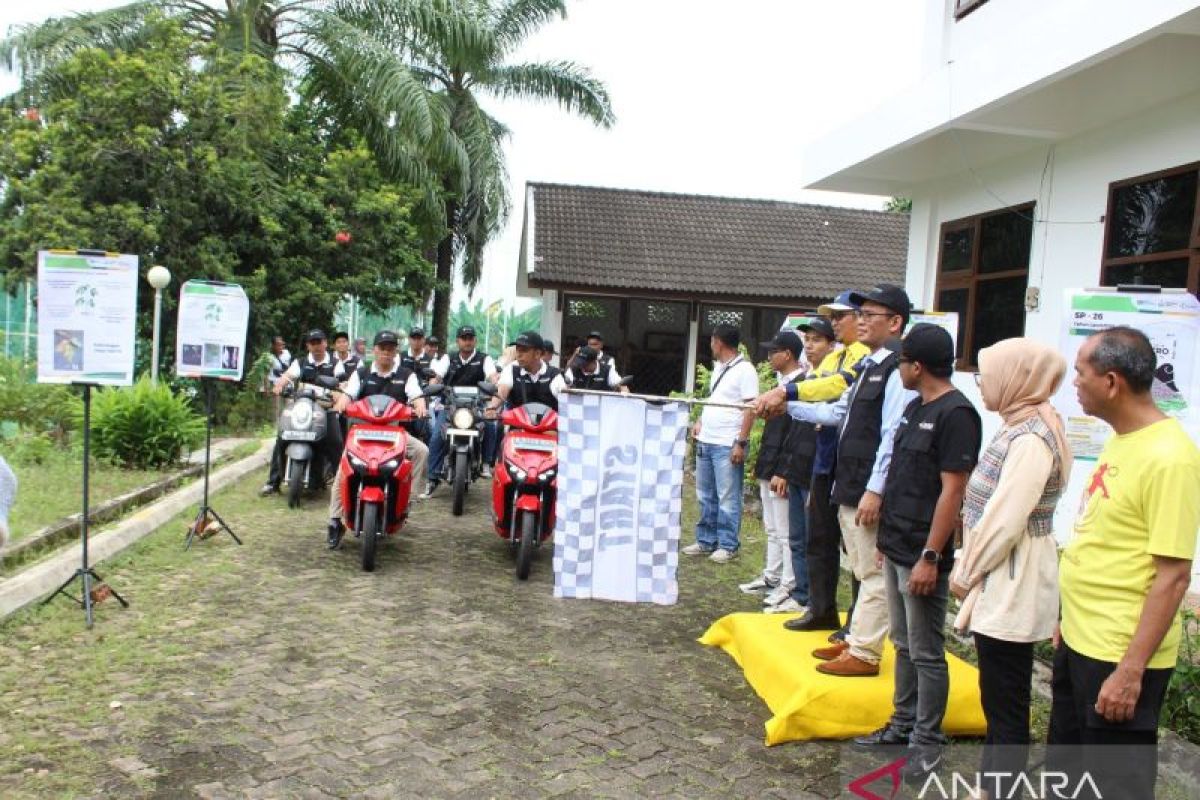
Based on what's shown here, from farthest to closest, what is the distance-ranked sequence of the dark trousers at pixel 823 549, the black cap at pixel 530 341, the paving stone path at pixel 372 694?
1. the black cap at pixel 530 341
2. the dark trousers at pixel 823 549
3. the paving stone path at pixel 372 694

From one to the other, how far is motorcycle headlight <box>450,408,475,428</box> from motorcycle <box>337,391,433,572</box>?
1.83 metres

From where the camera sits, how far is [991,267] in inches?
348

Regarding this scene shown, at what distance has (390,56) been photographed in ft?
52.6

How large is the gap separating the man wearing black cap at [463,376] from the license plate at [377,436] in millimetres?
3040

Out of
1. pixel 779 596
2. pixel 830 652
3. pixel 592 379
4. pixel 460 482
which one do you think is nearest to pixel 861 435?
pixel 830 652

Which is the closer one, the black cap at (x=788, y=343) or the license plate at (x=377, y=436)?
the black cap at (x=788, y=343)

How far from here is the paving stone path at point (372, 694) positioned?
3.60m

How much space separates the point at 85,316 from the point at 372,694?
2.91 m

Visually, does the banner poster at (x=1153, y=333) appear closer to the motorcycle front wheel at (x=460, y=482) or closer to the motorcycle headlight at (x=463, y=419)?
the motorcycle headlight at (x=463, y=419)

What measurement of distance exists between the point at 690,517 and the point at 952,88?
4.75m

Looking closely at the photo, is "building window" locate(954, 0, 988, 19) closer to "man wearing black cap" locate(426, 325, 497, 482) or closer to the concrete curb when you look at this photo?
"man wearing black cap" locate(426, 325, 497, 482)

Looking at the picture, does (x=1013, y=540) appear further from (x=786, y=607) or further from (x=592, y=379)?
(x=592, y=379)

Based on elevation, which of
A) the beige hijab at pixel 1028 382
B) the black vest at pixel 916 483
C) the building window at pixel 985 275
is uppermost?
the building window at pixel 985 275

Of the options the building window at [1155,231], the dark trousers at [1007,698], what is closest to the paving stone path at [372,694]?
the dark trousers at [1007,698]
